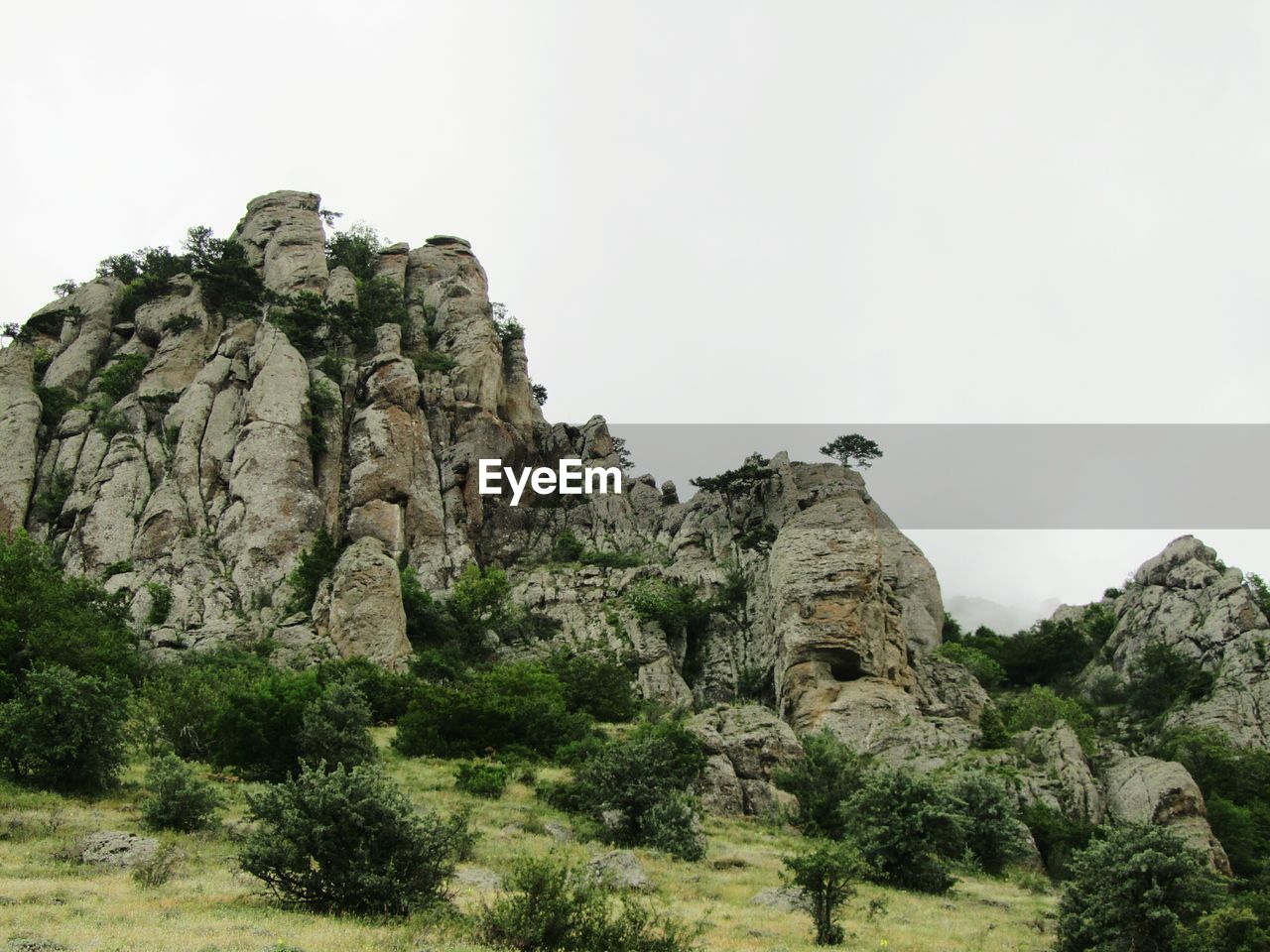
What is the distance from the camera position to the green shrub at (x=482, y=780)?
100 feet

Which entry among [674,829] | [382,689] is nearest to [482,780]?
[674,829]

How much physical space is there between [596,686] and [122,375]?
143 feet

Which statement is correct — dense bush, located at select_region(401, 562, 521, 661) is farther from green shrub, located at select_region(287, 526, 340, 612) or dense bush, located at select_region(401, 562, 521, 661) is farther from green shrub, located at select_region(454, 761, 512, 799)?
green shrub, located at select_region(454, 761, 512, 799)

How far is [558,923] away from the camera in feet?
48.6

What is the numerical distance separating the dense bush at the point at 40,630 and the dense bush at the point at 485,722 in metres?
10.5

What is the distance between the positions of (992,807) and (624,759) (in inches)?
488

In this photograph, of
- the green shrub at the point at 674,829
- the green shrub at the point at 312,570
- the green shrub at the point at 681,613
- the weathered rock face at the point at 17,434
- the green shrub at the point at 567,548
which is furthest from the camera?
the green shrub at the point at 567,548

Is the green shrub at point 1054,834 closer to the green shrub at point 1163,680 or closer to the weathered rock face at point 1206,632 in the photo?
the weathered rock face at point 1206,632

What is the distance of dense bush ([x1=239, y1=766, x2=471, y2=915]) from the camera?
16531 mm

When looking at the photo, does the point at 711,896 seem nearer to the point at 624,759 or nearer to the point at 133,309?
the point at 624,759

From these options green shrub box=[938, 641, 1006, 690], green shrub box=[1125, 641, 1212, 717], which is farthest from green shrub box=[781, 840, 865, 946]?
green shrub box=[938, 641, 1006, 690]

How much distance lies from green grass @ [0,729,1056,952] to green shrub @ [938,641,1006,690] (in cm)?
3711

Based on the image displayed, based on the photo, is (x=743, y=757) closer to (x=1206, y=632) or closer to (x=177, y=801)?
(x=177, y=801)

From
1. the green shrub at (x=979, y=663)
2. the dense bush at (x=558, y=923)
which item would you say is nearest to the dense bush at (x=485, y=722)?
the dense bush at (x=558, y=923)
